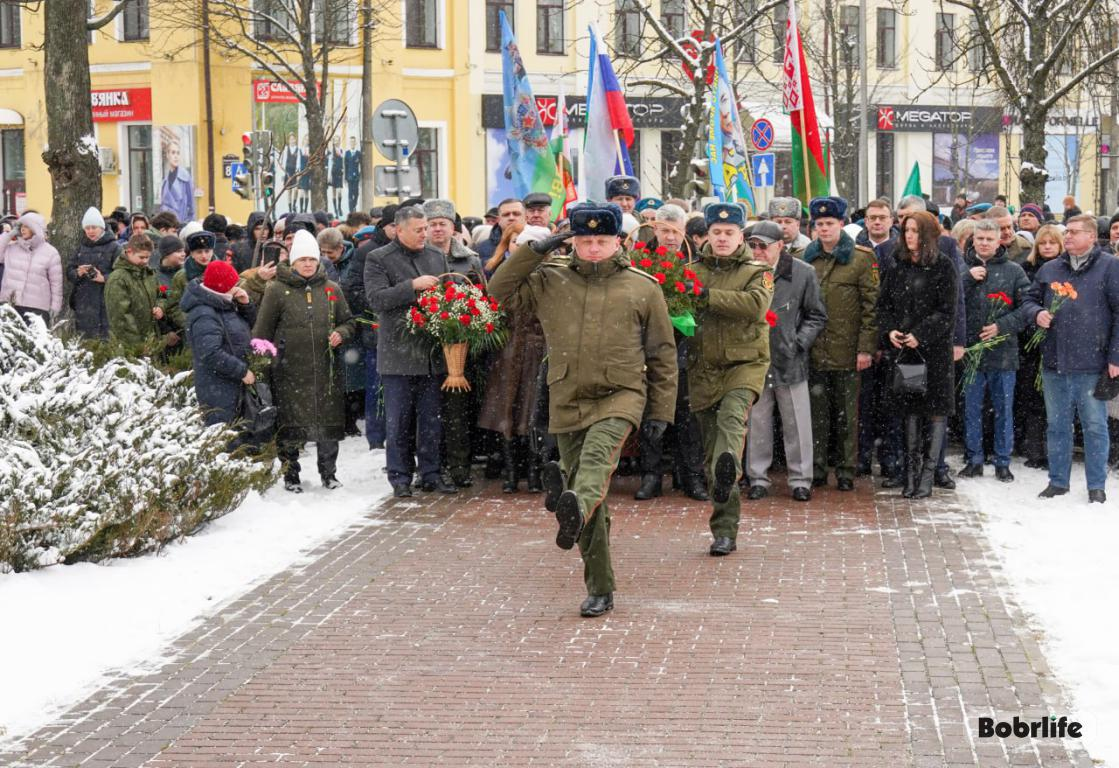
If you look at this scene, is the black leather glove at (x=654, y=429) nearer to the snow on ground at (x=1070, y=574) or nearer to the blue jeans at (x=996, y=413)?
the snow on ground at (x=1070, y=574)

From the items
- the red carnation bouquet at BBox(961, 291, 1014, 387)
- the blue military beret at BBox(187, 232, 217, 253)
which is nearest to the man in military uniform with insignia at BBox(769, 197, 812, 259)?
the red carnation bouquet at BBox(961, 291, 1014, 387)

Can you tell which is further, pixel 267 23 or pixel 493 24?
pixel 493 24

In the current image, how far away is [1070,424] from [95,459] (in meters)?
Answer: 6.59

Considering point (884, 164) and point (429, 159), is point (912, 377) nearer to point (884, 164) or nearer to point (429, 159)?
point (429, 159)

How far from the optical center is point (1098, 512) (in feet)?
36.4

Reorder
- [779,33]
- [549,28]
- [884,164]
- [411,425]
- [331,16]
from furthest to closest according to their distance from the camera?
1. [884,164]
2. [549,28]
3. [779,33]
4. [331,16]
5. [411,425]

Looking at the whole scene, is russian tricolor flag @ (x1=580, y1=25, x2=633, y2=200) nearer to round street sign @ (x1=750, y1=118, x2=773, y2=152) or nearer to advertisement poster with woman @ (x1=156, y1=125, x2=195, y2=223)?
round street sign @ (x1=750, y1=118, x2=773, y2=152)

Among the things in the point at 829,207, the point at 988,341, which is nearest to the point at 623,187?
the point at 829,207

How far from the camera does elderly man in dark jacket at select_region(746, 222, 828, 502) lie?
11.8m

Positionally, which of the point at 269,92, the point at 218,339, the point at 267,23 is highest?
the point at 267,23

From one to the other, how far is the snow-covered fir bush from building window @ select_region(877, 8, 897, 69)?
4315 cm

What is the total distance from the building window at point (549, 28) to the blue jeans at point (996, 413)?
35196 millimetres

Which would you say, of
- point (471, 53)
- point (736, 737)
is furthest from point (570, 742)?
point (471, 53)

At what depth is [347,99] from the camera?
42.6 m
